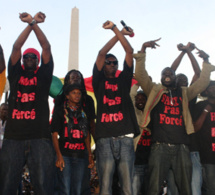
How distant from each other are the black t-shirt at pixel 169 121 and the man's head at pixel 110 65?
907 mm

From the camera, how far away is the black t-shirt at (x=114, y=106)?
12.8ft

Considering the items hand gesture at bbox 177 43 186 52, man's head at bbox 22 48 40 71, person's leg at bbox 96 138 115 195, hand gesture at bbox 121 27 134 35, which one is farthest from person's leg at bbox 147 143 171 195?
man's head at bbox 22 48 40 71

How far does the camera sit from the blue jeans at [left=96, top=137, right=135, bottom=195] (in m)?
3.68

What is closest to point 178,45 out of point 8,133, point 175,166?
point 175,166

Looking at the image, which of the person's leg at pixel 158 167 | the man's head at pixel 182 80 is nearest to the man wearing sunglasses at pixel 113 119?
the person's leg at pixel 158 167

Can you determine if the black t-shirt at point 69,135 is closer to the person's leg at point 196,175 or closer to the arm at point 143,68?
the arm at point 143,68

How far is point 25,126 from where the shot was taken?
11.9 ft

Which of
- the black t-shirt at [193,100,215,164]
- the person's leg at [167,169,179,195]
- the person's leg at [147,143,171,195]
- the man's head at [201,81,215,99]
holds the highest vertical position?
the man's head at [201,81,215,99]

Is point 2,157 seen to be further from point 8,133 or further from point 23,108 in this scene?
point 23,108

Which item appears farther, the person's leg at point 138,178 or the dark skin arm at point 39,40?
the person's leg at point 138,178

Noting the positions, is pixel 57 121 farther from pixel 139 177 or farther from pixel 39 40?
pixel 139 177

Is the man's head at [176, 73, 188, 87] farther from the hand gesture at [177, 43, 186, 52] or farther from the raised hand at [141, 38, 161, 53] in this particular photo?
the raised hand at [141, 38, 161, 53]

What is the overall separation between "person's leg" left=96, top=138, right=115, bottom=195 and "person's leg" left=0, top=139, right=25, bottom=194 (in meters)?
1.00

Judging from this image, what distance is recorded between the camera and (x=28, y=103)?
376cm
